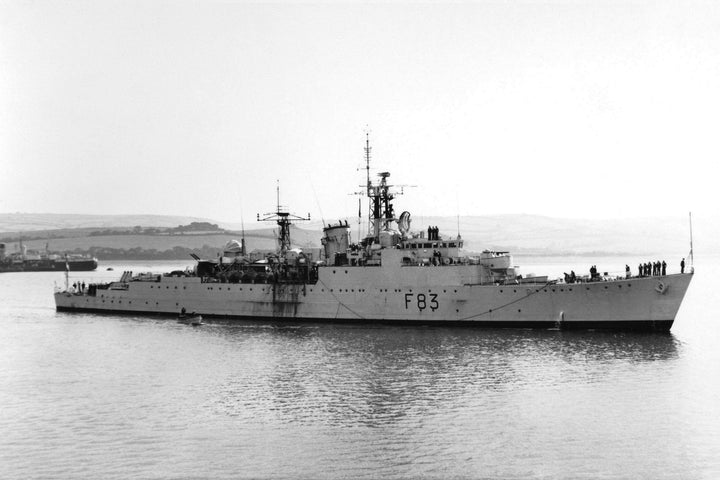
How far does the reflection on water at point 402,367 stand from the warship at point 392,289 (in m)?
0.94

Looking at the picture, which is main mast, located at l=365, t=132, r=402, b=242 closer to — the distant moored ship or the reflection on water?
the reflection on water

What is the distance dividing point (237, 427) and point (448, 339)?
13.9 meters

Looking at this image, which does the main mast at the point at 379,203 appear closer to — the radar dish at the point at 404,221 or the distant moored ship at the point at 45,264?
the radar dish at the point at 404,221

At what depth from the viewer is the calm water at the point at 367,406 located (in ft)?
44.0

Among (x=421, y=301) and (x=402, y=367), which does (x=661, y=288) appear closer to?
(x=421, y=301)

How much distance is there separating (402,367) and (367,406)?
5160 mm

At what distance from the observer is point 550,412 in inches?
663

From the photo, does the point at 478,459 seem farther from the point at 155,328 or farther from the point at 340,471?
the point at 155,328

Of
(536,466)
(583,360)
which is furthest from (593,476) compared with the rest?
(583,360)

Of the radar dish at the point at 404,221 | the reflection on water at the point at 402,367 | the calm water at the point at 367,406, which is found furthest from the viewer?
the radar dish at the point at 404,221

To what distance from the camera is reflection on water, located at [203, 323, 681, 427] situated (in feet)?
57.6

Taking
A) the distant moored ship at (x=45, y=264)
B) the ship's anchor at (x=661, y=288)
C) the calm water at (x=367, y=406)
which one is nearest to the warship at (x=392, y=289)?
the ship's anchor at (x=661, y=288)

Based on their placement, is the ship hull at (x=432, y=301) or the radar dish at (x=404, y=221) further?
the radar dish at (x=404, y=221)

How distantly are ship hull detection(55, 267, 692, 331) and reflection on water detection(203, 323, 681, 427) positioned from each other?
803 millimetres
